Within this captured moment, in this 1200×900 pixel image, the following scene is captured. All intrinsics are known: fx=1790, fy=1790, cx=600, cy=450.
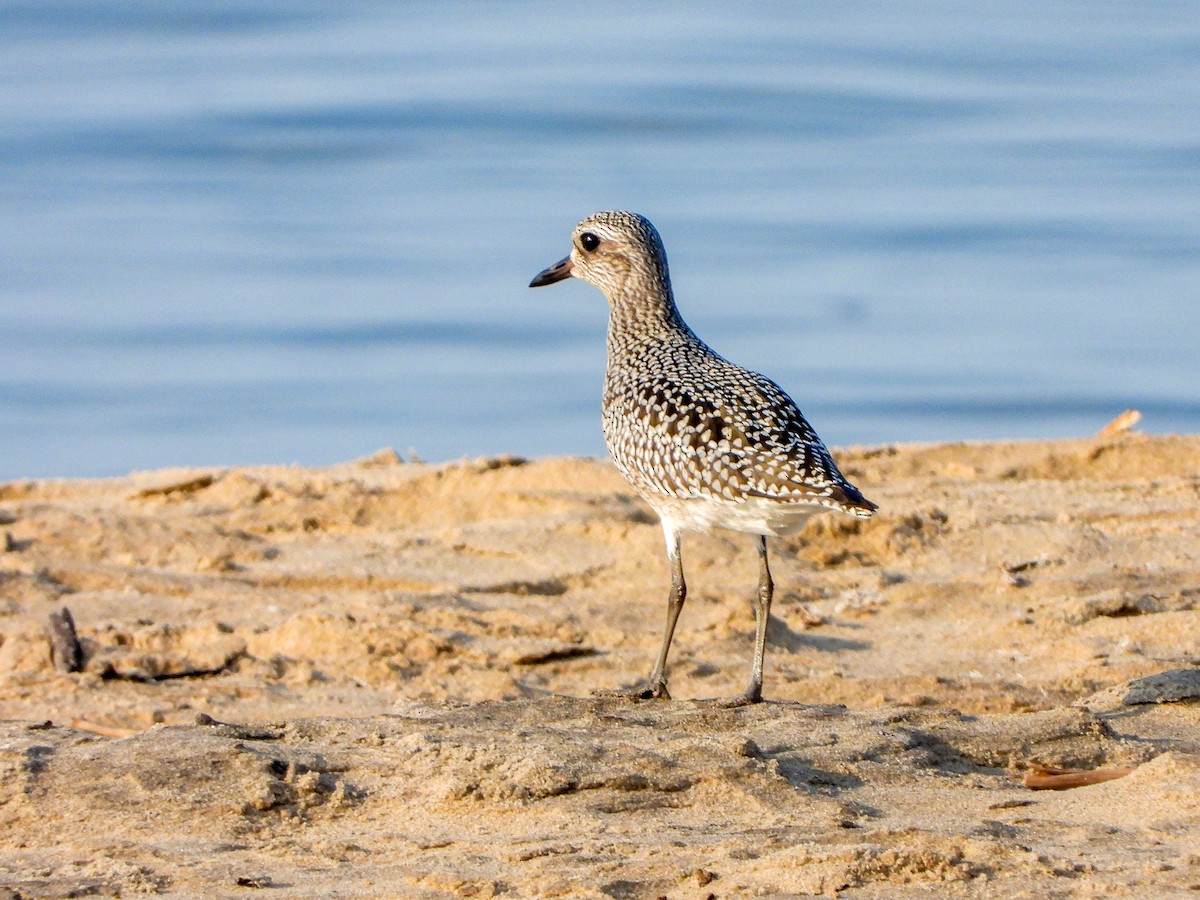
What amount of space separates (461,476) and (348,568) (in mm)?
1362

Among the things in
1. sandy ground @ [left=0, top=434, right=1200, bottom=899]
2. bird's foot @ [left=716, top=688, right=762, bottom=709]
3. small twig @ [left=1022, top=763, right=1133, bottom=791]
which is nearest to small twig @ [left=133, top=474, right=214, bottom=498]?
sandy ground @ [left=0, top=434, right=1200, bottom=899]

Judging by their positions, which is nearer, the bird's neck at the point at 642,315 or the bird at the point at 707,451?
the bird at the point at 707,451

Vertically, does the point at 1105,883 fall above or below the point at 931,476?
below

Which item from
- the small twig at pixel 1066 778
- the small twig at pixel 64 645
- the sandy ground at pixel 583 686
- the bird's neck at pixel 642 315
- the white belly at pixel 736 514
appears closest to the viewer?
the sandy ground at pixel 583 686

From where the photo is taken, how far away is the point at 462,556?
26.5 ft

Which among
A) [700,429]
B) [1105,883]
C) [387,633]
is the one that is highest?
[700,429]

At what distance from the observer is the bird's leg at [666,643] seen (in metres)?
5.96

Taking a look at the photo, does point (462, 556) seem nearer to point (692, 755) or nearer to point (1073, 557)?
point (1073, 557)

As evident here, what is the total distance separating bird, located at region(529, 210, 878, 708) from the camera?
5734 millimetres

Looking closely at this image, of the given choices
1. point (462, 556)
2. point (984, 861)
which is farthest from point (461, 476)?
point (984, 861)

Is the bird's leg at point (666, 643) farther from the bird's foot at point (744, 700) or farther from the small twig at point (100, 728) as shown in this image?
the small twig at point (100, 728)

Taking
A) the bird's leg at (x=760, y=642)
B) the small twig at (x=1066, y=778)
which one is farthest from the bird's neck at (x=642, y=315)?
the small twig at (x=1066, y=778)

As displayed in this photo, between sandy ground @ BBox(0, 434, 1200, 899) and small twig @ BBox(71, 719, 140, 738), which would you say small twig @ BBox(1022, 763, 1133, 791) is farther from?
small twig @ BBox(71, 719, 140, 738)

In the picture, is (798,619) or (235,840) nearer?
(235,840)
